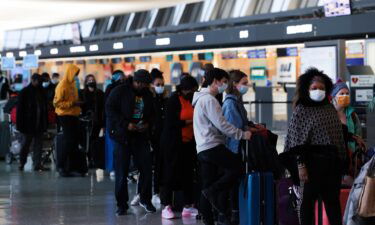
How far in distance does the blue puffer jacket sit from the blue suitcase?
50 cm

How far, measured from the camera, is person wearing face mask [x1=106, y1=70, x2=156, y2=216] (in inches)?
395

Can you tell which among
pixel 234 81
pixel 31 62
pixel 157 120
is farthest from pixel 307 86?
pixel 31 62

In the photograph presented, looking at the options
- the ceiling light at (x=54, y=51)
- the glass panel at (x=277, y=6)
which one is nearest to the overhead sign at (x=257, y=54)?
the glass panel at (x=277, y=6)

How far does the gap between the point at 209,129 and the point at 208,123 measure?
0.06 metres

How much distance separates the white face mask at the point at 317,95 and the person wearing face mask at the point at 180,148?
248 centimetres

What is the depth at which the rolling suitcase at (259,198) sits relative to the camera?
8.37 m

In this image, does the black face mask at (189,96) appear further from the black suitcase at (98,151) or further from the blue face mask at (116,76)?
the black suitcase at (98,151)

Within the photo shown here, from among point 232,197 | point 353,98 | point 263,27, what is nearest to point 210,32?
point 263,27

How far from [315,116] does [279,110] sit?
1233cm

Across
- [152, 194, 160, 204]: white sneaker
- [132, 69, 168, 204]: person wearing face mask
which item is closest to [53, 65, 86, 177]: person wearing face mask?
[132, 69, 168, 204]: person wearing face mask

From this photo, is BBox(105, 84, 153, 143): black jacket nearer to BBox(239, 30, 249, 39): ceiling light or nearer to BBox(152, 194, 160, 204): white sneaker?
BBox(152, 194, 160, 204): white sneaker

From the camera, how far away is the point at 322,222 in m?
8.00

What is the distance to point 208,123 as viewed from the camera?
8648mm

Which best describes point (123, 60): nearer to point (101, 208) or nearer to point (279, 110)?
point (279, 110)
